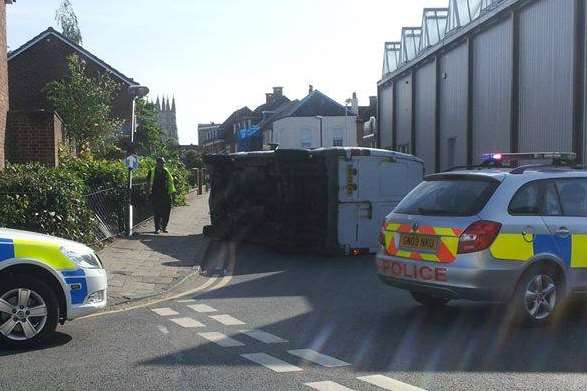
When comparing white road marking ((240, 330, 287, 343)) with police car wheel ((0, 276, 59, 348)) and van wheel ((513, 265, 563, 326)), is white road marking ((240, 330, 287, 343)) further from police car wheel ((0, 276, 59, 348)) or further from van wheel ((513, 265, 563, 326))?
van wheel ((513, 265, 563, 326))

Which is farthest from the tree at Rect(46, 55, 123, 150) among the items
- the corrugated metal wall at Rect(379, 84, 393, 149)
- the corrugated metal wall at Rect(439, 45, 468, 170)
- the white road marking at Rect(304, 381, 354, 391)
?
the white road marking at Rect(304, 381, 354, 391)

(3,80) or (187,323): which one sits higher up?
(3,80)

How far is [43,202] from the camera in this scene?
10945 mm

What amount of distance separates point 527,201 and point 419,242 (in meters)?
1.16

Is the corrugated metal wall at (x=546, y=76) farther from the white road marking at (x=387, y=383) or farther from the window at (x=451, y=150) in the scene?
the white road marking at (x=387, y=383)

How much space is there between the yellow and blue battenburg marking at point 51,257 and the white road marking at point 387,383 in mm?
2784

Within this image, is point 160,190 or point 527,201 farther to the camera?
point 160,190

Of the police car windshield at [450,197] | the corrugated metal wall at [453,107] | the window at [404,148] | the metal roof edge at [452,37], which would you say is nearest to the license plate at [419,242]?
the police car windshield at [450,197]

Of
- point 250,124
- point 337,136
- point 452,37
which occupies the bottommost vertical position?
point 337,136

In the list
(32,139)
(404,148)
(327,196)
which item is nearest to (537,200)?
(327,196)

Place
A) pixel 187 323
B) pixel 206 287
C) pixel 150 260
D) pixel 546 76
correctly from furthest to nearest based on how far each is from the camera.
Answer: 1. pixel 546 76
2. pixel 150 260
3. pixel 206 287
4. pixel 187 323

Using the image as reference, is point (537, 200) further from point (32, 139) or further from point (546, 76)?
point (546, 76)

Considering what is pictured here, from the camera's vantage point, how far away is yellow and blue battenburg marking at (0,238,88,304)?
6.04m

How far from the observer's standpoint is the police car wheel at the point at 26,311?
19.6 ft
